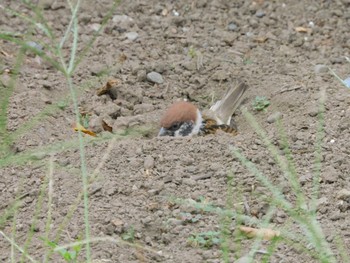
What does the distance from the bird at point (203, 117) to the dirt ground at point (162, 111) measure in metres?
0.10

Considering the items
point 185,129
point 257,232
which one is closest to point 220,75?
point 185,129

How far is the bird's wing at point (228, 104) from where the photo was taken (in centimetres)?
609

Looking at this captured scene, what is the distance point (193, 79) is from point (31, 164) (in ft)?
6.36

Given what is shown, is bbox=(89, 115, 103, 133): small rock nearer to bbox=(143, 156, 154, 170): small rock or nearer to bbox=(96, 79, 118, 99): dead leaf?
bbox=(96, 79, 118, 99): dead leaf

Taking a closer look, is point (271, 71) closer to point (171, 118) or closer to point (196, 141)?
point (171, 118)

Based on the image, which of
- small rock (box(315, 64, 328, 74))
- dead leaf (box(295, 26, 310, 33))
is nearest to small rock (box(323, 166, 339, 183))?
small rock (box(315, 64, 328, 74))

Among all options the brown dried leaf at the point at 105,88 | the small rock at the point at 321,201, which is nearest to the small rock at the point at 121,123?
the brown dried leaf at the point at 105,88

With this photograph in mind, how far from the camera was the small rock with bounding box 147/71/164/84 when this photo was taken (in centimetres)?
627

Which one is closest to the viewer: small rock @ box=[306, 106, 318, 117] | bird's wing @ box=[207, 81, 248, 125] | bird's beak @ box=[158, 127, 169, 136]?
small rock @ box=[306, 106, 318, 117]

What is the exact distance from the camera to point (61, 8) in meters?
6.80

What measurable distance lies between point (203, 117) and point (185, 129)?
25 centimetres

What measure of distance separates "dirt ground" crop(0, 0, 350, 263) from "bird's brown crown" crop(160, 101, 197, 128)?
0.09 m

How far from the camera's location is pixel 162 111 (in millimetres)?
6086

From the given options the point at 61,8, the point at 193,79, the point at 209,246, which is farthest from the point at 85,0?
the point at 209,246
